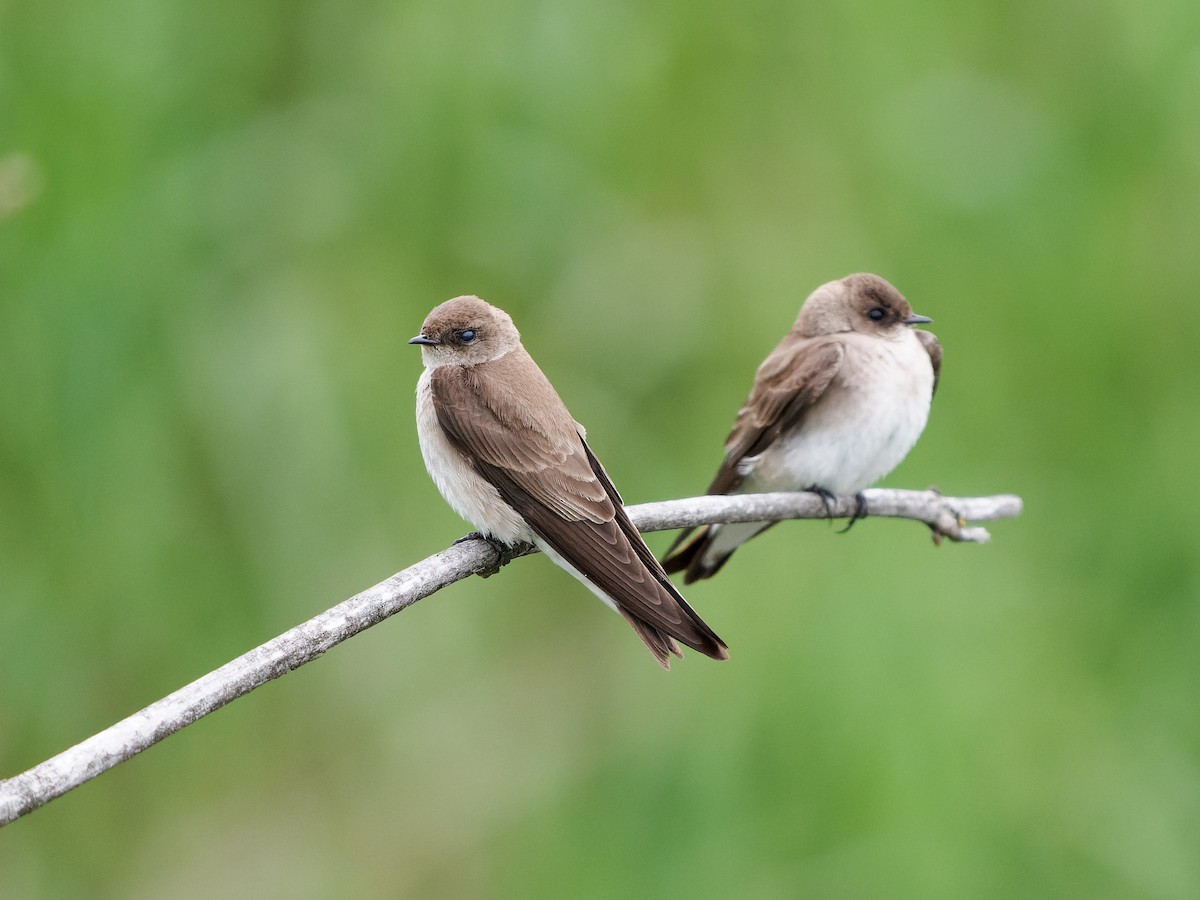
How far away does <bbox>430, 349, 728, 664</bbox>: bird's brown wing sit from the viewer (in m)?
2.58

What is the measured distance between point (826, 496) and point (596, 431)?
2.11ft

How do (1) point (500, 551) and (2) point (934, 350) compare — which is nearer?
(1) point (500, 551)

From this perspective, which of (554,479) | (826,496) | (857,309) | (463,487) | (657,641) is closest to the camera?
(657,641)

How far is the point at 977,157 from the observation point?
4.35 metres

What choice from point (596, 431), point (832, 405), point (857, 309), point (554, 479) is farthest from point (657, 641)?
point (857, 309)

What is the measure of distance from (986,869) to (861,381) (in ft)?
4.39

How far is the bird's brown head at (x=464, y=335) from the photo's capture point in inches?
131

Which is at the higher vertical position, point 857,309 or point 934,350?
point 857,309

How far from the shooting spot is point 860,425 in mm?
4027

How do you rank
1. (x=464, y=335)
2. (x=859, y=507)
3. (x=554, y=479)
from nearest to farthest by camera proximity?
(x=554, y=479) < (x=464, y=335) < (x=859, y=507)

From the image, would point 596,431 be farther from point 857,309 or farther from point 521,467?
point 521,467

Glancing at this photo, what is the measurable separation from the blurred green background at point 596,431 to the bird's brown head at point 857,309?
0.06m

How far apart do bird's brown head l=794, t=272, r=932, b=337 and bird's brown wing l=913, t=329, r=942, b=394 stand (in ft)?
0.22

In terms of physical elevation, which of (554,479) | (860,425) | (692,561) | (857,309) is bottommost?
(692,561)
